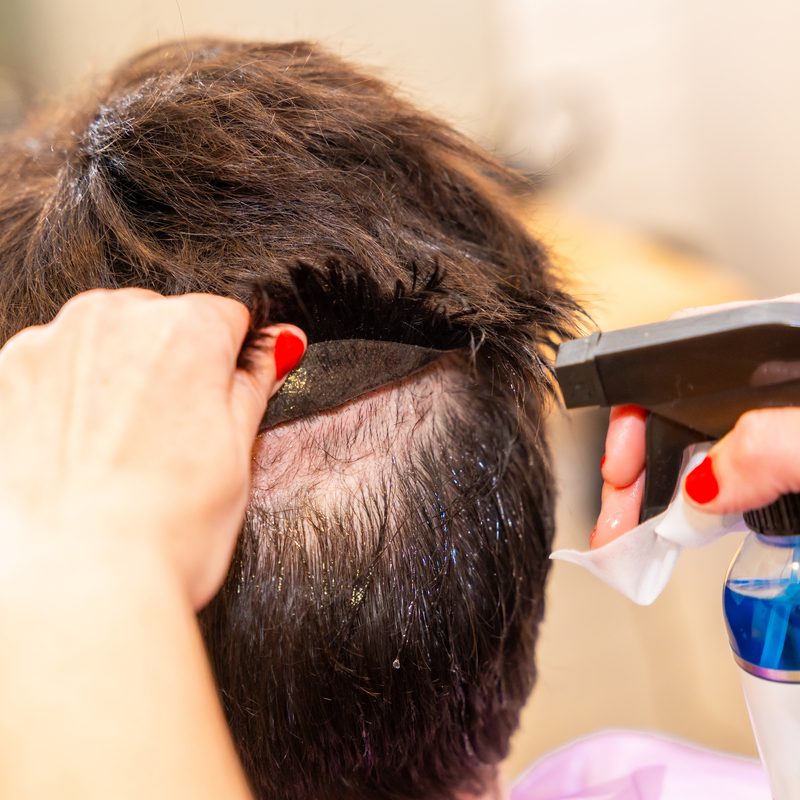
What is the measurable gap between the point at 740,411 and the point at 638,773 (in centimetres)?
55

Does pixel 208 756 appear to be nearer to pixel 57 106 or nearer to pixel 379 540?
pixel 379 540

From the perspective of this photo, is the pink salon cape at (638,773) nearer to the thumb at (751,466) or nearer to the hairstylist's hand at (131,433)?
the thumb at (751,466)

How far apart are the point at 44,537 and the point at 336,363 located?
0.81 ft

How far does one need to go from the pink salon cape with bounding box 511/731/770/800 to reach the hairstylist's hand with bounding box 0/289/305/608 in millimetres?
594

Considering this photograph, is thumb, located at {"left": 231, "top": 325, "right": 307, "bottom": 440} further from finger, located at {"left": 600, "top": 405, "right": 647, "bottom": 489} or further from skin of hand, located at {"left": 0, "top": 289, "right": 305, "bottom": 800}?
finger, located at {"left": 600, "top": 405, "right": 647, "bottom": 489}

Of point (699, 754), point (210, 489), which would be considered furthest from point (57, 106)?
point (699, 754)

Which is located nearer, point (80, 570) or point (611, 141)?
point (80, 570)

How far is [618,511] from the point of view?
0.56 metres

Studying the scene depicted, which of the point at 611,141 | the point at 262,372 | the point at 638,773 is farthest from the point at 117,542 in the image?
the point at 611,141

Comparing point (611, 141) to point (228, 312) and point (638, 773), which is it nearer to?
point (638, 773)

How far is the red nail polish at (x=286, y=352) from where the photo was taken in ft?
1.83

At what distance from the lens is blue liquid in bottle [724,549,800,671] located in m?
0.50

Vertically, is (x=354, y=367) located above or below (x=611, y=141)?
above

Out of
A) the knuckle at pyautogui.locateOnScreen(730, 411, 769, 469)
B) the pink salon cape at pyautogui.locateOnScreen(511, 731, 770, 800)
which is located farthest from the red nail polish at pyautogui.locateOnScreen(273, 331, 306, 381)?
the pink salon cape at pyautogui.locateOnScreen(511, 731, 770, 800)
